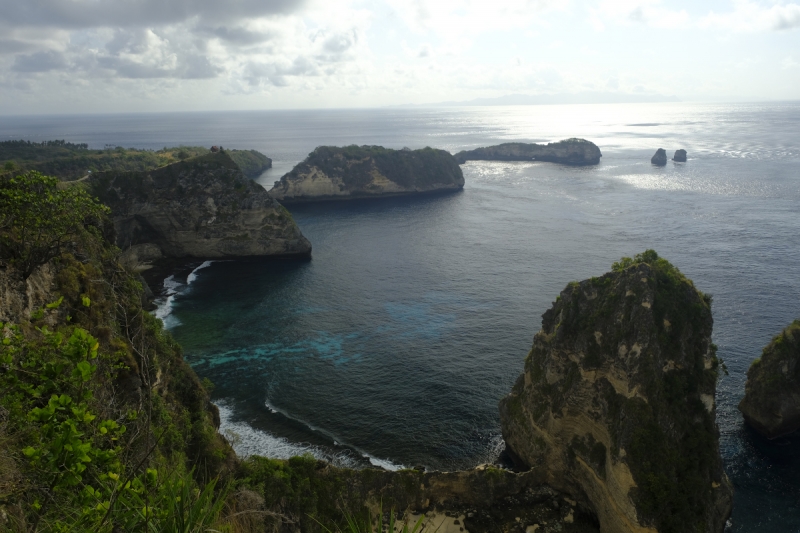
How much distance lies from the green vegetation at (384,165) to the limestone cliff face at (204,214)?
52.4m

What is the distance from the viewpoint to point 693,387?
30219 millimetres

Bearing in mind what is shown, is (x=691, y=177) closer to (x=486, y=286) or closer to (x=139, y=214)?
(x=486, y=286)

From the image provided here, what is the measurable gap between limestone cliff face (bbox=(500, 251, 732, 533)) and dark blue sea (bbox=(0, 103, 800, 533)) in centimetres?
664

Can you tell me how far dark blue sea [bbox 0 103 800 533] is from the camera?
40000 mm

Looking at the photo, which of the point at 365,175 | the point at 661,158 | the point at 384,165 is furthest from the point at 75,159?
the point at 661,158

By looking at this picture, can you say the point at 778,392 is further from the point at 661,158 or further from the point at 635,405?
the point at 661,158

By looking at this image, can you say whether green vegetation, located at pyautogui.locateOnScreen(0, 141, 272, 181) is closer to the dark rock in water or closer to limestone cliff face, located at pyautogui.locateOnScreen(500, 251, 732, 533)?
limestone cliff face, located at pyautogui.locateOnScreen(500, 251, 732, 533)

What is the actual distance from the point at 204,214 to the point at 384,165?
225 ft

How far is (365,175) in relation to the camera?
143000 millimetres

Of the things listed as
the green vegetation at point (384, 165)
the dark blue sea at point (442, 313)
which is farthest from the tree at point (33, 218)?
Answer: the green vegetation at point (384, 165)

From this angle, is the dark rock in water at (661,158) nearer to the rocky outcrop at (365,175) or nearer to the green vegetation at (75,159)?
the rocky outcrop at (365,175)

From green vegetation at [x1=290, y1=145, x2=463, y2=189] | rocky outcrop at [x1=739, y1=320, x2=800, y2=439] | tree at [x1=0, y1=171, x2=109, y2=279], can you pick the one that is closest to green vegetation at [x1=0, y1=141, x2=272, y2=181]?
green vegetation at [x1=290, y1=145, x2=463, y2=189]

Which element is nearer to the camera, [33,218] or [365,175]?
[33,218]

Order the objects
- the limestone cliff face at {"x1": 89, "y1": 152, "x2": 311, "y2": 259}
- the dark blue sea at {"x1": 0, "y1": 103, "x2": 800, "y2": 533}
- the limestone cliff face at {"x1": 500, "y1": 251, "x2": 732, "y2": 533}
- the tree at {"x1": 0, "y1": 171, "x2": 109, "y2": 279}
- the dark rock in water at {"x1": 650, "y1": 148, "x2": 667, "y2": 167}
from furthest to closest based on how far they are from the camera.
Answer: the dark rock in water at {"x1": 650, "y1": 148, "x2": 667, "y2": 167} → the limestone cliff face at {"x1": 89, "y1": 152, "x2": 311, "y2": 259} → the dark blue sea at {"x1": 0, "y1": 103, "x2": 800, "y2": 533} → the limestone cliff face at {"x1": 500, "y1": 251, "x2": 732, "y2": 533} → the tree at {"x1": 0, "y1": 171, "x2": 109, "y2": 279}
